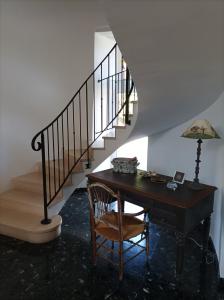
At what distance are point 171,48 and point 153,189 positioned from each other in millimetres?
1260

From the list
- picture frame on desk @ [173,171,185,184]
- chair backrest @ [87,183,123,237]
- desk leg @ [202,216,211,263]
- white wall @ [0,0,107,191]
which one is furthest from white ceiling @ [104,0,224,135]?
white wall @ [0,0,107,191]

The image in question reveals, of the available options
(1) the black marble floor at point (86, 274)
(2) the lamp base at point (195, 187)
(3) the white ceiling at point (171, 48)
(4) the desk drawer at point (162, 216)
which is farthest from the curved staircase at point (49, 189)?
(4) the desk drawer at point (162, 216)

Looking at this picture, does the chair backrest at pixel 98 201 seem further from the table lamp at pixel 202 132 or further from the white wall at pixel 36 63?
the white wall at pixel 36 63

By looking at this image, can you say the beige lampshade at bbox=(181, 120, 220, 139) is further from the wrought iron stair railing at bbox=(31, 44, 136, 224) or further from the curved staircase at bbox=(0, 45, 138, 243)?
the wrought iron stair railing at bbox=(31, 44, 136, 224)

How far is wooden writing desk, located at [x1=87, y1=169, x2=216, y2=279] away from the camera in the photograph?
6.43 feet

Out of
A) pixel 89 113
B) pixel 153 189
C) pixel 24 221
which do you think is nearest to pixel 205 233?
pixel 153 189

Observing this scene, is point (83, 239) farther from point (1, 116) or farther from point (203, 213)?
point (1, 116)

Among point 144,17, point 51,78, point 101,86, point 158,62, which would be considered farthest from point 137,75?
Result: point 51,78

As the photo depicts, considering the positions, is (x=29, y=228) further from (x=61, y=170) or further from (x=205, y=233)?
(x=205, y=233)

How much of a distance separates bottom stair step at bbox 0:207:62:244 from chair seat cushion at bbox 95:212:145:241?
33.1 inches

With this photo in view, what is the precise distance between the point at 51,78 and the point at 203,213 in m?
3.33

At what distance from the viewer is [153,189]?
227 cm

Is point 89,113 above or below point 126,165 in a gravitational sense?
above

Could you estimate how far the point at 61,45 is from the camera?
4.12m
